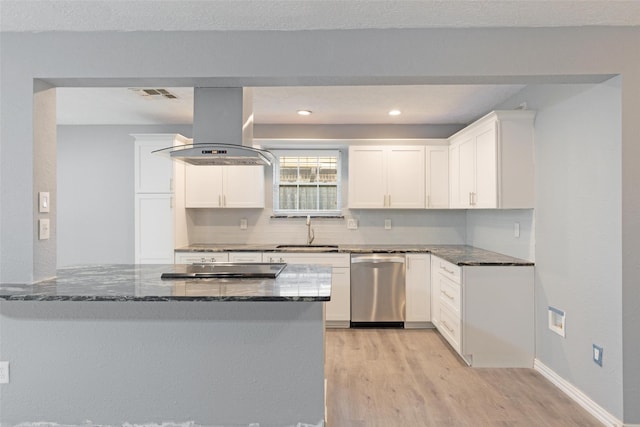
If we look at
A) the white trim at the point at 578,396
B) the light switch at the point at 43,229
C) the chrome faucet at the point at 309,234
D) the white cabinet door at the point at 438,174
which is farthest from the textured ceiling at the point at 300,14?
the chrome faucet at the point at 309,234

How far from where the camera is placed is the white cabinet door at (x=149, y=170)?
15.6 feet

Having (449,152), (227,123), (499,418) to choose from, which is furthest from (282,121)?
(499,418)

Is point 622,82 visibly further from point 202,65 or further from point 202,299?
point 202,299

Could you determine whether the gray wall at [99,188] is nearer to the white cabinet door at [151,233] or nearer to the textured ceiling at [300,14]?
the white cabinet door at [151,233]

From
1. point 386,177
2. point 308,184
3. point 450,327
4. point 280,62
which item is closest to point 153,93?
point 280,62

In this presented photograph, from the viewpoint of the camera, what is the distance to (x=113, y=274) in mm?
2758

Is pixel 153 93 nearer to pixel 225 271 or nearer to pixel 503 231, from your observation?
pixel 225 271

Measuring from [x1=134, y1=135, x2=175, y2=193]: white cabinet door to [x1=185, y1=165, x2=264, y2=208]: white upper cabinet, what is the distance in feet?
1.18

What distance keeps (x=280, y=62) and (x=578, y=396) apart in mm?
3018

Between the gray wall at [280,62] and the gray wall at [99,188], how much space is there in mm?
2837

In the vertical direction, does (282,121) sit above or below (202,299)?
above

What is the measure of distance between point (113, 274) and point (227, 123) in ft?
4.08

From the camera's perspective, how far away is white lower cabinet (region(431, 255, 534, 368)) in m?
3.60

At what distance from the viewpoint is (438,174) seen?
5.08 m
